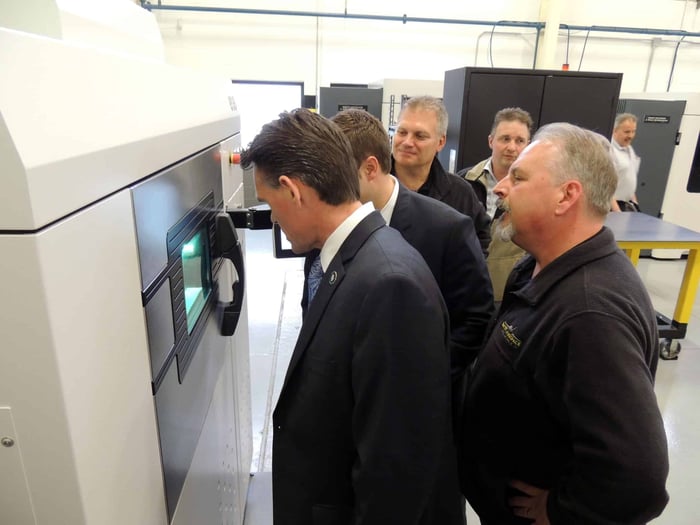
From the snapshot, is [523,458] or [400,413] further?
[523,458]

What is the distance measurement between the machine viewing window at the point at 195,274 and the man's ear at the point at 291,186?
7.3 inches

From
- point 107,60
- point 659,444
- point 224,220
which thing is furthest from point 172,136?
point 659,444

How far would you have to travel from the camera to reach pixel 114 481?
52cm

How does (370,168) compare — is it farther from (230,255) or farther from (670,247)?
(670,247)

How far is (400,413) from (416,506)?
0.19m

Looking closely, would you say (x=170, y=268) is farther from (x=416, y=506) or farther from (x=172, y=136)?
(x=416, y=506)

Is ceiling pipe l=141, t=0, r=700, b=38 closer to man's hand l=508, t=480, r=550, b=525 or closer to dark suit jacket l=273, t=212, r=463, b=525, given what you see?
dark suit jacket l=273, t=212, r=463, b=525

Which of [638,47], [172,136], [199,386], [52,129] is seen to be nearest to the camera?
[52,129]

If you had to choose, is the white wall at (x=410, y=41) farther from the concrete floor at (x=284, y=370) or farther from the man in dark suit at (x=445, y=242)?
the man in dark suit at (x=445, y=242)

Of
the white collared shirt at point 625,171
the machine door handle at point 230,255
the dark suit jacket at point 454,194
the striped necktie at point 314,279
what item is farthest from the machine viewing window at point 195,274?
the white collared shirt at point 625,171

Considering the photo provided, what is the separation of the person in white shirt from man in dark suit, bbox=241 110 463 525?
11.3 ft

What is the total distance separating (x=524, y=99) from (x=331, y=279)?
261 centimetres

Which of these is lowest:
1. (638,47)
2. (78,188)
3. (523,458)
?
(523,458)

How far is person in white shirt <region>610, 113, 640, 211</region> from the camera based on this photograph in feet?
12.1
